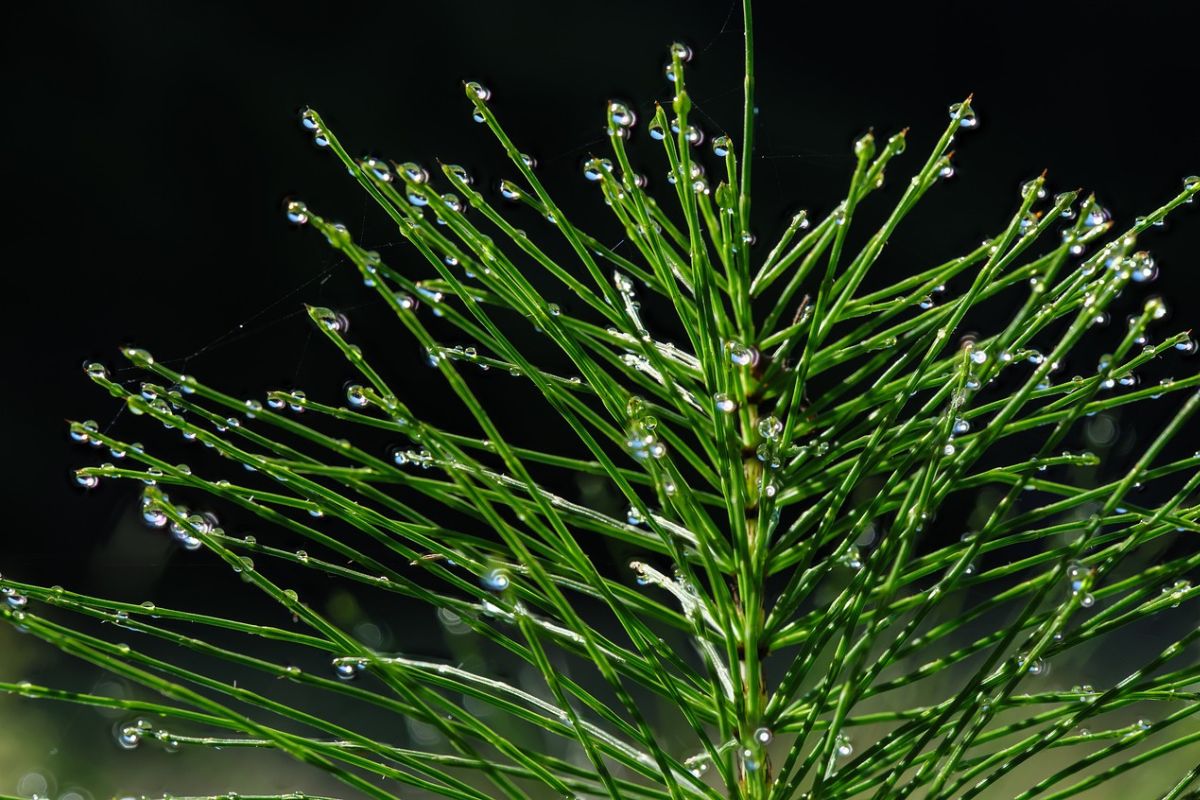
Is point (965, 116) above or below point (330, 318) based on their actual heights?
above

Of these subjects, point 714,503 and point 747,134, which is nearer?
point 747,134

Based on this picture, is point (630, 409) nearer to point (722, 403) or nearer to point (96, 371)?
point (722, 403)

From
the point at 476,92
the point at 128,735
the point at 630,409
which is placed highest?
the point at 476,92

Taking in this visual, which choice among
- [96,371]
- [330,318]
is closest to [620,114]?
[330,318]

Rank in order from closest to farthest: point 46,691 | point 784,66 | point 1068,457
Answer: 1. point 46,691
2. point 1068,457
3. point 784,66

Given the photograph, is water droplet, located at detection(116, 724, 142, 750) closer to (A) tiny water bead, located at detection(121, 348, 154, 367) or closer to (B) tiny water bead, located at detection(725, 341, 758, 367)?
(A) tiny water bead, located at detection(121, 348, 154, 367)

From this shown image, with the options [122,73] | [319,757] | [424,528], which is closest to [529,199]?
[424,528]

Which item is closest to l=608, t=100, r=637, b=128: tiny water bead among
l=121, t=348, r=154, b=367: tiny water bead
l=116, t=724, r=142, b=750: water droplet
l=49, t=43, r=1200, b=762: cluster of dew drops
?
l=49, t=43, r=1200, b=762: cluster of dew drops

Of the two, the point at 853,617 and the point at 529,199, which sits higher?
the point at 529,199

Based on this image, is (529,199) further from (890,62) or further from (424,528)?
(890,62)

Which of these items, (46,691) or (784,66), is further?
(784,66)

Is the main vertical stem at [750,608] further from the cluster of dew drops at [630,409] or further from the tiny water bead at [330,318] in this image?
the tiny water bead at [330,318]
